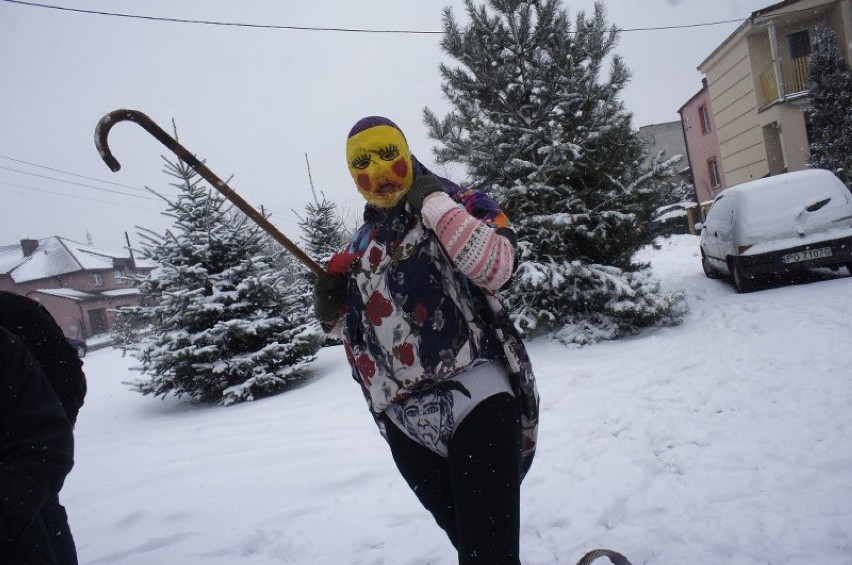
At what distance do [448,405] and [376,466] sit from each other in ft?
7.70

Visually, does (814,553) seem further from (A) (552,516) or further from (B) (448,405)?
(B) (448,405)

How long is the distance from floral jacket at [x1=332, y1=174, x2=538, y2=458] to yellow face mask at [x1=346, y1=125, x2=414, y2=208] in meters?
0.06

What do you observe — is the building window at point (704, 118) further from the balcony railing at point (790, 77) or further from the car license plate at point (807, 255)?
the car license plate at point (807, 255)

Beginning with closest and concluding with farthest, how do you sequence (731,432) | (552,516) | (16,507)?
(16,507), (552,516), (731,432)

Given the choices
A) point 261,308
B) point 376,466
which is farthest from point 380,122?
point 261,308

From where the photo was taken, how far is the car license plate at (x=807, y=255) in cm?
621

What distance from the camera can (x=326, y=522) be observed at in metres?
2.77

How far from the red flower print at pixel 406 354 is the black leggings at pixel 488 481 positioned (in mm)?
225

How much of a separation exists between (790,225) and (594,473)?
18.4ft

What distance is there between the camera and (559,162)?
20.0ft

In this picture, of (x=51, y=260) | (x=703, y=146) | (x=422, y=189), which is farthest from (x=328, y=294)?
(x=51, y=260)

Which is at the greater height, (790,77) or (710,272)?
(790,77)

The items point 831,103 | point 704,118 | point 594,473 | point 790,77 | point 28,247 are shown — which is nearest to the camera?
point 594,473

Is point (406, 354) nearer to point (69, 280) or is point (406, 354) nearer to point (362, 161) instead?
point (362, 161)
